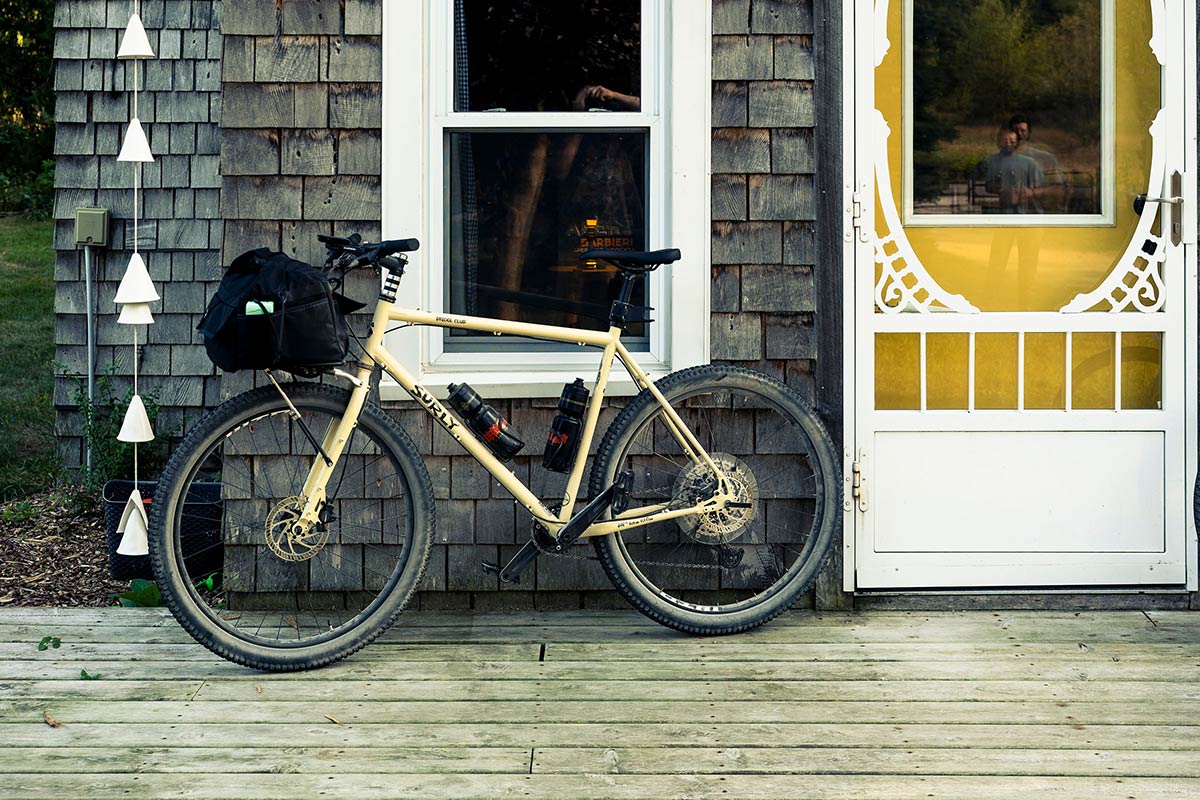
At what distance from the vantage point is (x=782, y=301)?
3.96 meters

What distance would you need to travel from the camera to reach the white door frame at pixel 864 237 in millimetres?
3895

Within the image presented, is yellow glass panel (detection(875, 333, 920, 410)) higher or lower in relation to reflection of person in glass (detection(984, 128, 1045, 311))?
lower

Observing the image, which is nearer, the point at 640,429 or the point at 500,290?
the point at 640,429

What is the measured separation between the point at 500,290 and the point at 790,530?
1088 millimetres

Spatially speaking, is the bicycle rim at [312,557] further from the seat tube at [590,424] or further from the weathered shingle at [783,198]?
the weathered shingle at [783,198]

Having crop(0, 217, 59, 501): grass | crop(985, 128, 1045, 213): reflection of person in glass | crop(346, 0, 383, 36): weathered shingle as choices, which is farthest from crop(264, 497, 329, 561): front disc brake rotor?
crop(0, 217, 59, 501): grass

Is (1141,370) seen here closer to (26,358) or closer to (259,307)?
(259,307)

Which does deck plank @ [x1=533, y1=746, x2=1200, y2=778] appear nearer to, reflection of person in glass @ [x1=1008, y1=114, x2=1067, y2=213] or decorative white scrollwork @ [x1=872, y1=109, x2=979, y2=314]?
decorative white scrollwork @ [x1=872, y1=109, x2=979, y2=314]

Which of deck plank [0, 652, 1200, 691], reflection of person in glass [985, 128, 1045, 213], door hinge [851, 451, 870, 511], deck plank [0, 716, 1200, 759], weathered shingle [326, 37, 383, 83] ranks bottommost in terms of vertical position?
deck plank [0, 716, 1200, 759]

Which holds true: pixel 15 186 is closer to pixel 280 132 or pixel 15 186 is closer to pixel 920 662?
pixel 280 132

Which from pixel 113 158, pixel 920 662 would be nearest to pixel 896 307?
pixel 920 662

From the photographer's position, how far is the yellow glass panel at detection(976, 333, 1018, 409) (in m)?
3.96

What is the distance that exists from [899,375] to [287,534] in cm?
177

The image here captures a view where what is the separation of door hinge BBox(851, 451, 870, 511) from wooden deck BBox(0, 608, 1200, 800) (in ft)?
1.09
